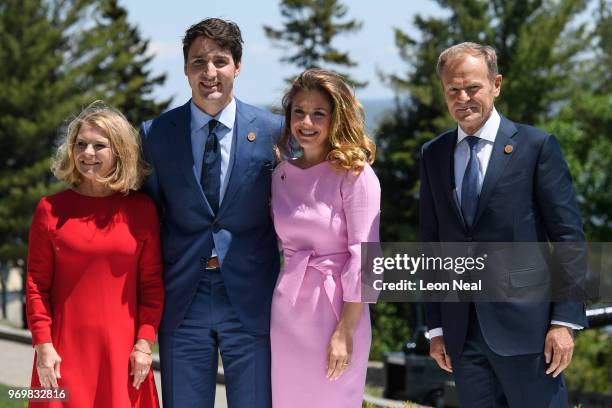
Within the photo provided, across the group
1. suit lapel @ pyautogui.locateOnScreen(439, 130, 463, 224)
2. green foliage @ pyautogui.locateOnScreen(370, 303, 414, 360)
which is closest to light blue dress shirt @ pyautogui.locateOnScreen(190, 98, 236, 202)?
suit lapel @ pyautogui.locateOnScreen(439, 130, 463, 224)

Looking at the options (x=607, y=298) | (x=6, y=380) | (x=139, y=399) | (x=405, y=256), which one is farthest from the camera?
(x=6, y=380)

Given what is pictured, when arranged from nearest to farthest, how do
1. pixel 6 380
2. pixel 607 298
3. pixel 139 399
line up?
pixel 139 399 < pixel 607 298 < pixel 6 380

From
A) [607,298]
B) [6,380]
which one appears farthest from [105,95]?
[607,298]

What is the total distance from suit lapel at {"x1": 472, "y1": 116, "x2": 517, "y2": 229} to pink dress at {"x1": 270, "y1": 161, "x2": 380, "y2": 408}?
0.42 meters

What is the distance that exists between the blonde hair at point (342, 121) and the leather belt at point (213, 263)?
26.1 inches

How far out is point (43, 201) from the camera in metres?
3.92

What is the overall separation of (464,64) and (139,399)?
1.94m

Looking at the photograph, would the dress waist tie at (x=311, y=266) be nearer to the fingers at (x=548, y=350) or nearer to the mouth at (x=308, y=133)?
the mouth at (x=308, y=133)

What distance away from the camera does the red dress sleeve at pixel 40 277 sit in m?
3.86

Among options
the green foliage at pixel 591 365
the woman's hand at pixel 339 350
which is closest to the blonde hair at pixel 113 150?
the woman's hand at pixel 339 350

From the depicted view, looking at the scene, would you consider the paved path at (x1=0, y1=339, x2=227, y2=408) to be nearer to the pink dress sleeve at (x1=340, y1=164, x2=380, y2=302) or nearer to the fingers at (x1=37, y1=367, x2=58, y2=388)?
the fingers at (x1=37, y1=367, x2=58, y2=388)

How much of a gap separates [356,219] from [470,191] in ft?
1.56

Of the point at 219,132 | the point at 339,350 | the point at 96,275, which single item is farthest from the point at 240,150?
the point at 339,350

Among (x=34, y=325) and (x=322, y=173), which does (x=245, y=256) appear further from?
(x=34, y=325)
